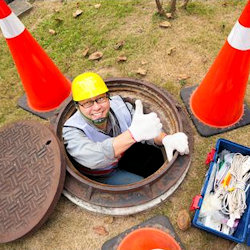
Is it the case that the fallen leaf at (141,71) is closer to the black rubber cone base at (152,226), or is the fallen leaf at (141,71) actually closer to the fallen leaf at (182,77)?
the fallen leaf at (182,77)

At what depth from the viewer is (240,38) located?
224 centimetres

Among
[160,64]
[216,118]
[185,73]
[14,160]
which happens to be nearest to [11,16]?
[14,160]

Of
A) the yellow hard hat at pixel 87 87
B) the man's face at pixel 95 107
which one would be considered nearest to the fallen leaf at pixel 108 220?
the man's face at pixel 95 107

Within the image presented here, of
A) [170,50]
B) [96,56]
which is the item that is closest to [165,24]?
[170,50]

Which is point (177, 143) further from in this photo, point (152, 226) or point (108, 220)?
point (108, 220)

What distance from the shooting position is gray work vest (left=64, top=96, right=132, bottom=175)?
8.70 feet

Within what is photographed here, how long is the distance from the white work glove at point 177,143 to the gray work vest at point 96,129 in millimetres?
509

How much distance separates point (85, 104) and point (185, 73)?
4.54ft

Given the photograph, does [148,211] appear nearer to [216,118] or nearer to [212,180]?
[212,180]

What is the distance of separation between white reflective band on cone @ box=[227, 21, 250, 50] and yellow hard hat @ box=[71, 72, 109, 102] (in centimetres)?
113

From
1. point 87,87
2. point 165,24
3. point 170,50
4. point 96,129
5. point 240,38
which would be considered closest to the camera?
point 240,38

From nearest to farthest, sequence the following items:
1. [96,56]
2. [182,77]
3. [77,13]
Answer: [182,77], [96,56], [77,13]

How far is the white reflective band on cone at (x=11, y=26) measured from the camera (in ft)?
8.15

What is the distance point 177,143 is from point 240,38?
0.99 meters
